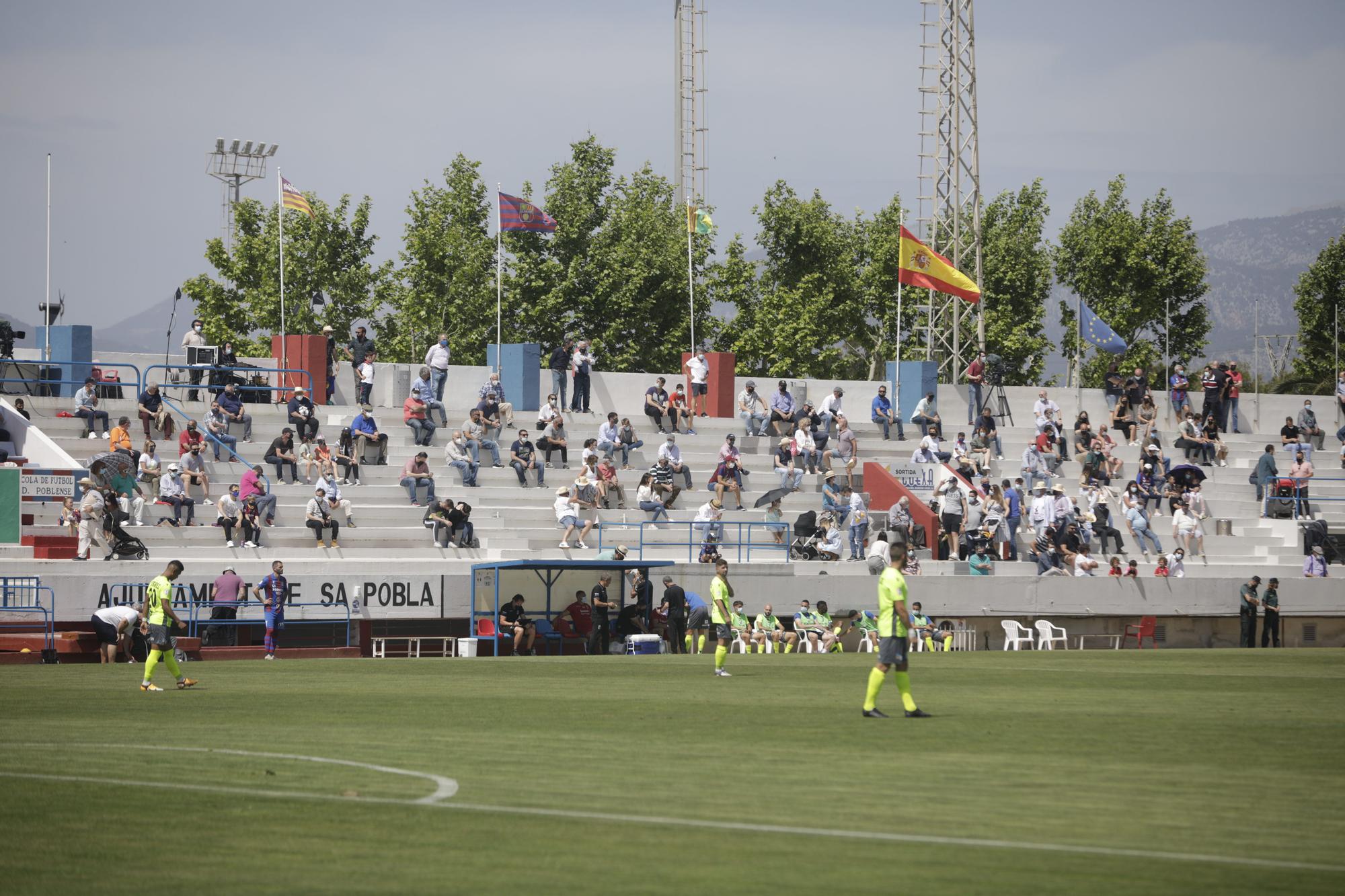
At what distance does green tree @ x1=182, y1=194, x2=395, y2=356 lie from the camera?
2921 inches

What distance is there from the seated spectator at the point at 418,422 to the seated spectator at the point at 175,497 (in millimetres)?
6636

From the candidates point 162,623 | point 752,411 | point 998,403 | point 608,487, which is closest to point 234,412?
point 608,487

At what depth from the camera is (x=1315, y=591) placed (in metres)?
38.1

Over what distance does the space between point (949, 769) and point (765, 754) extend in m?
1.70

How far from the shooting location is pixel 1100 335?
47875mm

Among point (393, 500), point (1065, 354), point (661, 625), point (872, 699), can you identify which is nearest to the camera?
point (872, 699)

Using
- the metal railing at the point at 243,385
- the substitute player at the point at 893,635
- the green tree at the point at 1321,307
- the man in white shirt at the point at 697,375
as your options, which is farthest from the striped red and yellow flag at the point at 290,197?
the green tree at the point at 1321,307

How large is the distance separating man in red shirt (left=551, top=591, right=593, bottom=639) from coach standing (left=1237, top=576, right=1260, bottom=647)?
14641 millimetres

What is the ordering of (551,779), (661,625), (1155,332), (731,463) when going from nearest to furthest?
(551,779)
(661,625)
(731,463)
(1155,332)

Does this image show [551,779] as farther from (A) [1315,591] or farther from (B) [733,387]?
(B) [733,387]

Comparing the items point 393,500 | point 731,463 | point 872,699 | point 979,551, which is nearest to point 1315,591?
point 979,551

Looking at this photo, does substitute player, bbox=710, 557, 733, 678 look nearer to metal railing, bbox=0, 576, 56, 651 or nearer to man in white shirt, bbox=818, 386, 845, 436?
metal railing, bbox=0, 576, 56, 651

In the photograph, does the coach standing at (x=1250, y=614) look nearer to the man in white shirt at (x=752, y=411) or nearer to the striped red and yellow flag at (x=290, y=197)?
the man in white shirt at (x=752, y=411)

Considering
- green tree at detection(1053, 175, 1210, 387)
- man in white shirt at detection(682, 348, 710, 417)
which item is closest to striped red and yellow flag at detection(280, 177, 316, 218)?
man in white shirt at detection(682, 348, 710, 417)
